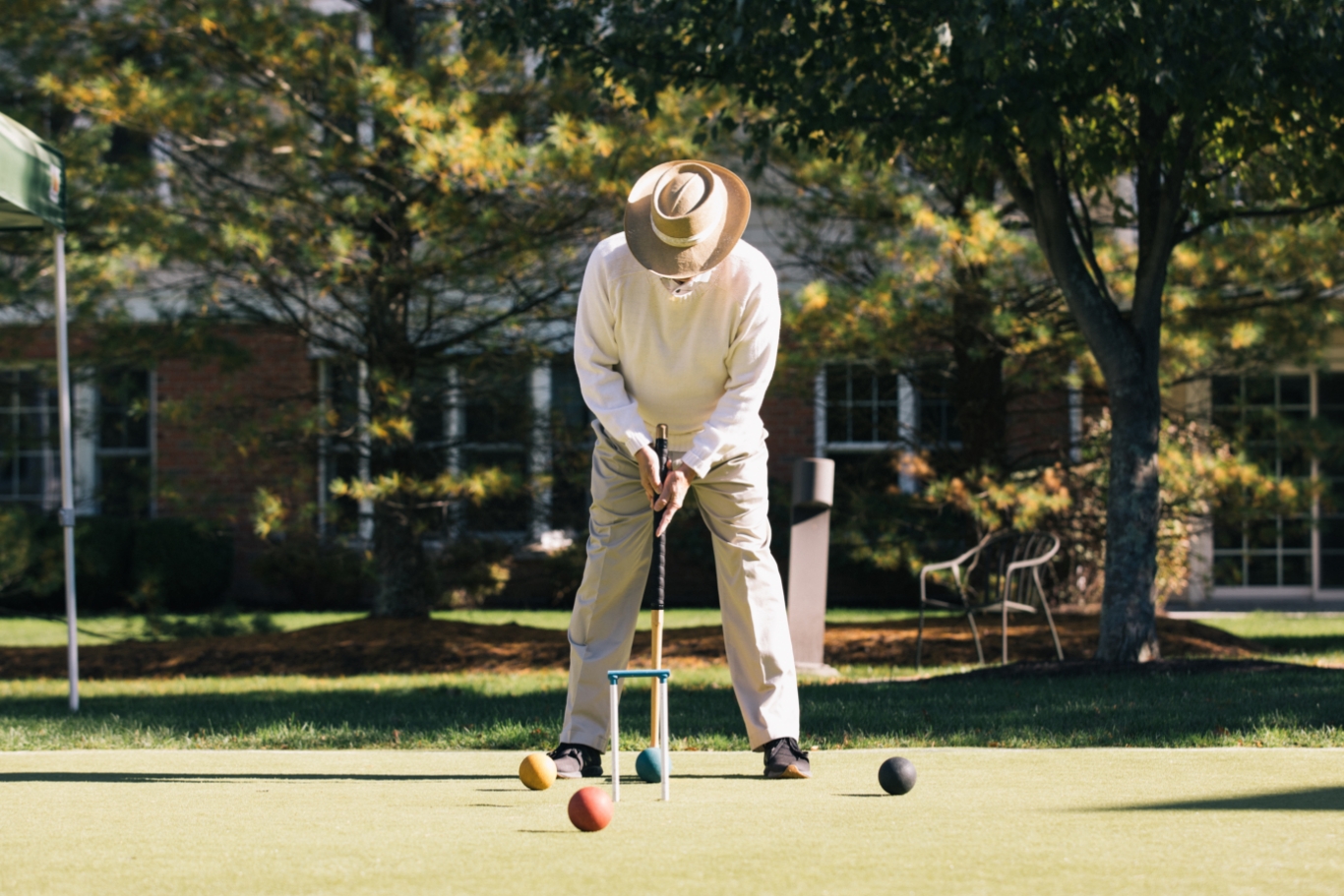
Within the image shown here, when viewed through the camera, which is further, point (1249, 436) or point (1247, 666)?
point (1249, 436)

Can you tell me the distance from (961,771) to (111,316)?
7.80 m

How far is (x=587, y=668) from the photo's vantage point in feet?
15.2

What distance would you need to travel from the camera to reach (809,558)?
893 cm

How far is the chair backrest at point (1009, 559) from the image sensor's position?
9766mm

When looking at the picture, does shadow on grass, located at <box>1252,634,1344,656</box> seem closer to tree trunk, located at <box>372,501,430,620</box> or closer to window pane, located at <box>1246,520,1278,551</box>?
window pane, located at <box>1246,520,1278,551</box>

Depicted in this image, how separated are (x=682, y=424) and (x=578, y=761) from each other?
3.66ft

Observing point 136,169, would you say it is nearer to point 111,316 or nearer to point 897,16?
point 111,316

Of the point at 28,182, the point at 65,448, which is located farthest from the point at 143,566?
the point at 28,182

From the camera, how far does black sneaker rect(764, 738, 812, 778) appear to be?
14.4 feet

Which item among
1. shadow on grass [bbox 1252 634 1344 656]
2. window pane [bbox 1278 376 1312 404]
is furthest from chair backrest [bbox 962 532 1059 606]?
window pane [bbox 1278 376 1312 404]

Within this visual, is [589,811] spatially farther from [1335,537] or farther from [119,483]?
[1335,537]

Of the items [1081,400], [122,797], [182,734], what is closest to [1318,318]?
[1081,400]

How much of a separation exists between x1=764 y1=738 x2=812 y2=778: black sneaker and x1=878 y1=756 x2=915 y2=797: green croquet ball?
491 mm

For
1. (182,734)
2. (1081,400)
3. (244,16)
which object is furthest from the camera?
(1081,400)
